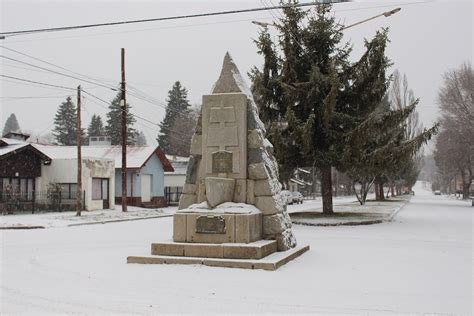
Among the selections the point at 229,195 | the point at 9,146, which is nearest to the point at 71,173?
the point at 9,146

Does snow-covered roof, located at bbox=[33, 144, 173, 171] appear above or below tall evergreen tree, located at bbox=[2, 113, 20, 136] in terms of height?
below

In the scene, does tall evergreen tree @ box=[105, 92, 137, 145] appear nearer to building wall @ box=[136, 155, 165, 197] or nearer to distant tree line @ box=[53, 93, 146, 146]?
distant tree line @ box=[53, 93, 146, 146]

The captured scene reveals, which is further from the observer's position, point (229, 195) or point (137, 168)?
point (137, 168)

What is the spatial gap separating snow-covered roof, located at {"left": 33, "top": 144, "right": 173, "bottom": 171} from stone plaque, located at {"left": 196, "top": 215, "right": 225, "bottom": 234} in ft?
87.0

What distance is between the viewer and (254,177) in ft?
37.4

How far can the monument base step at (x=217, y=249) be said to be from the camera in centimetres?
991

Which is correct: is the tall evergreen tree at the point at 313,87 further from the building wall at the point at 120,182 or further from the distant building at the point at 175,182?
the distant building at the point at 175,182

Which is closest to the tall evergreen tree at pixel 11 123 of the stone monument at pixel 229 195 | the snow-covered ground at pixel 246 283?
the snow-covered ground at pixel 246 283

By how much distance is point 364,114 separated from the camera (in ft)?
76.4

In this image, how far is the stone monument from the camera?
33.8ft

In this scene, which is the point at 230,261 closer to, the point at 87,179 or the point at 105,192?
the point at 87,179

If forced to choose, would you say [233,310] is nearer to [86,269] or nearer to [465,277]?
[86,269]

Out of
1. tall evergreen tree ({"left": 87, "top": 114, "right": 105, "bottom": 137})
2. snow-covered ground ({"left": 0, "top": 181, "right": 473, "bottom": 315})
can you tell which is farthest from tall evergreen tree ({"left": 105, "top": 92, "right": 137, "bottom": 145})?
snow-covered ground ({"left": 0, "top": 181, "right": 473, "bottom": 315})

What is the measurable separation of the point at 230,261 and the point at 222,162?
2709 mm
